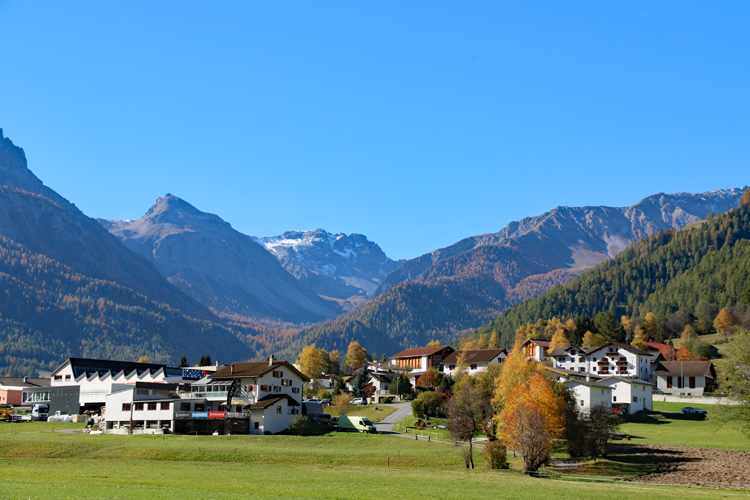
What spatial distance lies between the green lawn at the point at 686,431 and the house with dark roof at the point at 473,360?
43.7 m

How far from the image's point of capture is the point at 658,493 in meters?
44.8

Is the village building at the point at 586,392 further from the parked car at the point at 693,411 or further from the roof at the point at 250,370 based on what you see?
the roof at the point at 250,370

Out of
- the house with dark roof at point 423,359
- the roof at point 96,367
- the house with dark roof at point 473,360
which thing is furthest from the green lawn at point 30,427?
the house with dark roof at point 423,359

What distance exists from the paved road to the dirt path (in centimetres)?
3001

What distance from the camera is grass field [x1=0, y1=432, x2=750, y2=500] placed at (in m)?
40.7

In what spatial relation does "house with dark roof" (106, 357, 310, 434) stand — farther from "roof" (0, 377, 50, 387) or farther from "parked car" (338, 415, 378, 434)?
"roof" (0, 377, 50, 387)

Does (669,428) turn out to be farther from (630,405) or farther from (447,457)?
(447,457)

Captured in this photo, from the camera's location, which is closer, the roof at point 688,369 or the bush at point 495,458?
the bush at point 495,458

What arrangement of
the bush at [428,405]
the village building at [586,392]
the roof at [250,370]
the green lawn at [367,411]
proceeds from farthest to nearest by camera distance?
the green lawn at [367,411] → the bush at [428,405] → the village building at [586,392] → the roof at [250,370]

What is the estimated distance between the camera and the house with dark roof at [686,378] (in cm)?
12812

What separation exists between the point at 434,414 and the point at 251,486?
6210 cm

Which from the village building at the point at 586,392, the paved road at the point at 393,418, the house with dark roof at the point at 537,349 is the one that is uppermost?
the house with dark roof at the point at 537,349

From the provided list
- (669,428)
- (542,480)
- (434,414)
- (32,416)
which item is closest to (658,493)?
(542,480)

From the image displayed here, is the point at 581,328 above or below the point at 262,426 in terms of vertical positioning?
above
